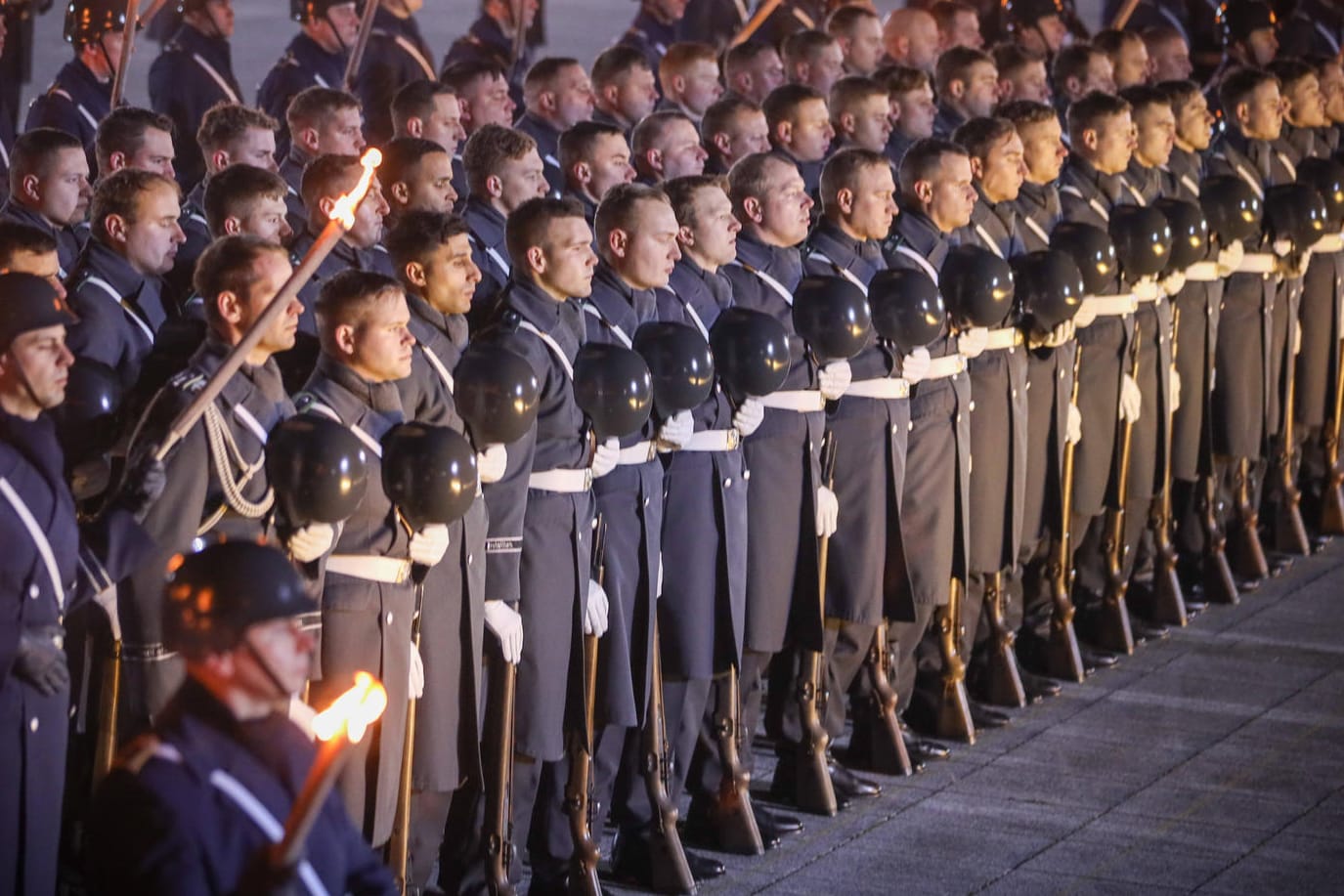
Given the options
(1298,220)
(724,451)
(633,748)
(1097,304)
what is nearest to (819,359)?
(724,451)

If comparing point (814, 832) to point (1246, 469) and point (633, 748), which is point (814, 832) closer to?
point (633, 748)

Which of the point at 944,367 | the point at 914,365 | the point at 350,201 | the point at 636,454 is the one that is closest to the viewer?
the point at 350,201

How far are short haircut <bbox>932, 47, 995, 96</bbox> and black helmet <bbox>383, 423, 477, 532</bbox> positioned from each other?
5.66 m

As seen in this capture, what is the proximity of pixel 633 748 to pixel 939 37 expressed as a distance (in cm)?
658

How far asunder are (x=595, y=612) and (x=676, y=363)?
714mm

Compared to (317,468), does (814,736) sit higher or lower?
lower

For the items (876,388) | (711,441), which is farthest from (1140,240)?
(711,441)

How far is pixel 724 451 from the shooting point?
7137 millimetres

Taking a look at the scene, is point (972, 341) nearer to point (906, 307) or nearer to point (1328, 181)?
point (906, 307)

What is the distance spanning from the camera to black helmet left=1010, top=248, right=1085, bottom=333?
8406 mm

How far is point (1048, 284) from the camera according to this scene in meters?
8.41

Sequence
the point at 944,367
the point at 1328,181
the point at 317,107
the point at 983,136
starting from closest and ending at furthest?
the point at 944,367
the point at 317,107
the point at 983,136
the point at 1328,181

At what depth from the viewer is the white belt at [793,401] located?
747 centimetres

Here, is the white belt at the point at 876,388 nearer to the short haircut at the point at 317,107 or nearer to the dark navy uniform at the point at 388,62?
the short haircut at the point at 317,107
